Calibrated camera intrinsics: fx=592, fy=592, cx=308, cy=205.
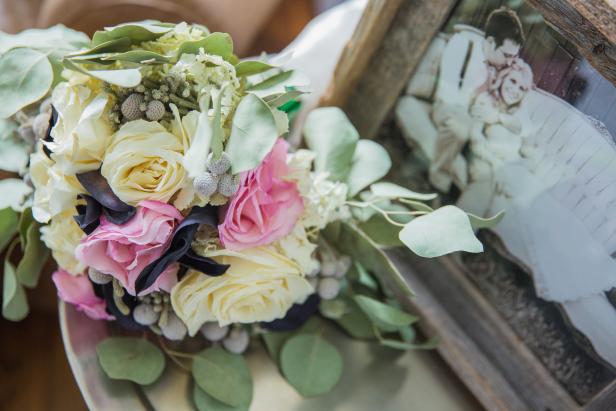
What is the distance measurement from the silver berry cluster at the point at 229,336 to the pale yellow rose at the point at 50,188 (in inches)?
7.0

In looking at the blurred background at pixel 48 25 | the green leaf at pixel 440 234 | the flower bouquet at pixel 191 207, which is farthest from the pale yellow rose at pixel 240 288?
the blurred background at pixel 48 25

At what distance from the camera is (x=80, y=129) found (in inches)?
17.4

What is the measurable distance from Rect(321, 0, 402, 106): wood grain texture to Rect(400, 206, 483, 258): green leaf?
215 mm

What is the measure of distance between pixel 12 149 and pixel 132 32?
21cm

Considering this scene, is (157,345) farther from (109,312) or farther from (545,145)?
(545,145)

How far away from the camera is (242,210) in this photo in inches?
18.5

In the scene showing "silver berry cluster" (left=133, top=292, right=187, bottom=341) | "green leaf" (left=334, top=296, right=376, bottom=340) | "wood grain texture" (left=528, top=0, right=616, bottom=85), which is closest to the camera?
"wood grain texture" (left=528, top=0, right=616, bottom=85)

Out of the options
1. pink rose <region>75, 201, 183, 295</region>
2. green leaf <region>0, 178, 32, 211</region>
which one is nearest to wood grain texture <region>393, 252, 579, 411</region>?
pink rose <region>75, 201, 183, 295</region>

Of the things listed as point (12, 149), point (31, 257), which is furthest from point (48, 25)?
point (31, 257)

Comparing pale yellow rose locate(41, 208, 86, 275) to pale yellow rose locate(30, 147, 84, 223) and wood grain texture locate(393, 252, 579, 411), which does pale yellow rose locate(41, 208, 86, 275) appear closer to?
Result: pale yellow rose locate(30, 147, 84, 223)

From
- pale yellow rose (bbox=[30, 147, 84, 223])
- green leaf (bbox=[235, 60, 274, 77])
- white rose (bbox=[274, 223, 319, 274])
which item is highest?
green leaf (bbox=[235, 60, 274, 77])

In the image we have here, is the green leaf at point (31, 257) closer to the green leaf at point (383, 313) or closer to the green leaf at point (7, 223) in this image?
the green leaf at point (7, 223)

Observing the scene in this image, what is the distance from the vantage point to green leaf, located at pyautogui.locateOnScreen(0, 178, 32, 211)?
555 mm

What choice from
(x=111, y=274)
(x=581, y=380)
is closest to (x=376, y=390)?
(x=581, y=380)
